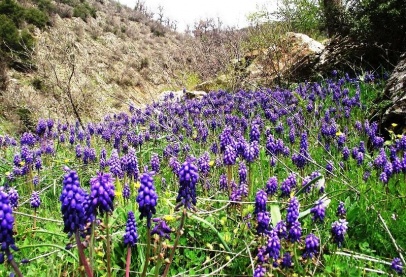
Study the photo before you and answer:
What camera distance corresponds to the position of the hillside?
16703mm

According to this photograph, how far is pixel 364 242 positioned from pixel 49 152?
462cm

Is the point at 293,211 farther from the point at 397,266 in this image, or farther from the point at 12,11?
the point at 12,11

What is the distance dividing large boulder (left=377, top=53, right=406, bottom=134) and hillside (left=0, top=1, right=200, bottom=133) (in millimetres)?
10779

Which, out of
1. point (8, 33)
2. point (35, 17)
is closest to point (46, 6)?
point (35, 17)

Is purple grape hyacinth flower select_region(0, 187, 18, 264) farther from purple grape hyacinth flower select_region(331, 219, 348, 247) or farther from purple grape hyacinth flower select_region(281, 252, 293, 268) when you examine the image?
purple grape hyacinth flower select_region(331, 219, 348, 247)

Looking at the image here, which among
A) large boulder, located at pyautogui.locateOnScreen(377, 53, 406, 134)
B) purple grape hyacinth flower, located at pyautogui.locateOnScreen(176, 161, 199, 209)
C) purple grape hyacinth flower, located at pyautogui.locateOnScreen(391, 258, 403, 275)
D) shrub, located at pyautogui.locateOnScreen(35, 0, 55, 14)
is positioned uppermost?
shrub, located at pyautogui.locateOnScreen(35, 0, 55, 14)

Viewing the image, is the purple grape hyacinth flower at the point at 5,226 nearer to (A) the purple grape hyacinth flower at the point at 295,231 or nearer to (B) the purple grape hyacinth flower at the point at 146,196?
(B) the purple grape hyacinth flower at the point at 146,196

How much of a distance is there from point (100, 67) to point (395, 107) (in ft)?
75.9

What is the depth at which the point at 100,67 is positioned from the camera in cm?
2586

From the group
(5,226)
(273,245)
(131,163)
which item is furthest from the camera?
(131,163)

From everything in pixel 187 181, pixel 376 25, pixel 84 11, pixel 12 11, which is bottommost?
pixel 187 181

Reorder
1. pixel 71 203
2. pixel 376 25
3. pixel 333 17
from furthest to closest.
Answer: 1. pixel 333 17
2. pixel 376 25
3. pixel 71 203

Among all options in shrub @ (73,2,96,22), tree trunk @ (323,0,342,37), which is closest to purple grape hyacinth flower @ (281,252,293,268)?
tree trunk @ (323,0,342,37)

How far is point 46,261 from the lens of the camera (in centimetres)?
264
